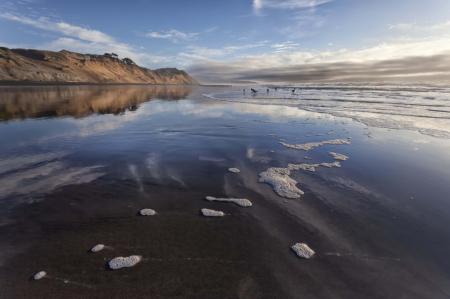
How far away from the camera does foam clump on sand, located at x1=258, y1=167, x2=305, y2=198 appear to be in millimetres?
4133

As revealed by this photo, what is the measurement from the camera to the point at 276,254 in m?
2.60

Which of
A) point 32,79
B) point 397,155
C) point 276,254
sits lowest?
point 276,254

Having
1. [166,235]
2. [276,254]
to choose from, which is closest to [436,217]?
[276,254]

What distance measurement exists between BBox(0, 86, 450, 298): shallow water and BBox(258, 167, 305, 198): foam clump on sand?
20 cm

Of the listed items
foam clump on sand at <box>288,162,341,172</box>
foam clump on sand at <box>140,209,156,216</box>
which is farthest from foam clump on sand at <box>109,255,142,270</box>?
foam clump on sand at <box>288,162,341,172</box>

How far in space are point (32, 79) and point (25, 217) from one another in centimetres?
9192

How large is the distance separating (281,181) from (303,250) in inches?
80.1

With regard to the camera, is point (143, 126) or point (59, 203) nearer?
point (59, 203)

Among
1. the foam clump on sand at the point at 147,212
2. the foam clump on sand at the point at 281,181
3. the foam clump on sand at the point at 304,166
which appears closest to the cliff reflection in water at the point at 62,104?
the foam clump on sand at the point at 147,212

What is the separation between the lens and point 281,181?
458 centimetres

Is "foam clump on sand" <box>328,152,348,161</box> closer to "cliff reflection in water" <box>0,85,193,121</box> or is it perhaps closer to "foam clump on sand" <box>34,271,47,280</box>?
"foam clump on sand" <box>34,271,47,280</box>

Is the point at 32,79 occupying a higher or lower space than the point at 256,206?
higher

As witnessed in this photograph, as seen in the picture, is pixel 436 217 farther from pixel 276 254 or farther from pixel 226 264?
pixel 226 264

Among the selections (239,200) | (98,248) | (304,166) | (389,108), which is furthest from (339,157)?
Result: (389,108)
